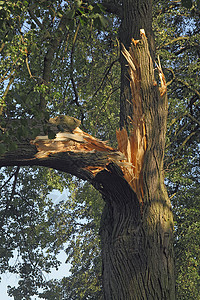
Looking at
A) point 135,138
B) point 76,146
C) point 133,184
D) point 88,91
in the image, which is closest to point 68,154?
point 76,146

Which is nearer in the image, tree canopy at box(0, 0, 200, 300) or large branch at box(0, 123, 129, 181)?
large branch at box(0, 123, 129, 181)

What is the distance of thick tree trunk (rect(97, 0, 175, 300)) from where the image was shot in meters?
4.68

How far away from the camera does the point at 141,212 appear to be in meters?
4.91

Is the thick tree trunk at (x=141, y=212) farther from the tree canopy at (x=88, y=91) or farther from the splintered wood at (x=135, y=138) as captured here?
the tree canopy at (x=88, y=91)

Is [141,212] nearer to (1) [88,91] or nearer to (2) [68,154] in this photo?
(2) [68,154]

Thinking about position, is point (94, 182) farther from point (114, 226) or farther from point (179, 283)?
point (179, 283)

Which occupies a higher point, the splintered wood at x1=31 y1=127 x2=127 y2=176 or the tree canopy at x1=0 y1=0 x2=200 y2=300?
the tree canopy at x1=0 y1=0 x2=200 y2=300

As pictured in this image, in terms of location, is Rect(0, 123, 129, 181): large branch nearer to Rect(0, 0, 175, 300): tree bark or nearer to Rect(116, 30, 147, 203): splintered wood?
Rect(0, 0, 175, 300): tree bark

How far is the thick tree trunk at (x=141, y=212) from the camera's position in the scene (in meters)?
4.68

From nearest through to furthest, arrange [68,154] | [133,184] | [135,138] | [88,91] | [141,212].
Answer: [68,154], [141,212], [133,184], [135,138], [88,91]

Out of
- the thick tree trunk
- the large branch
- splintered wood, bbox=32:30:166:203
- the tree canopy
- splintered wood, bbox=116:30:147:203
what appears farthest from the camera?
the tree canopy

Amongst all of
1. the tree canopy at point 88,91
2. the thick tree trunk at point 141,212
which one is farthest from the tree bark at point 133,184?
the tree canopy at point 88,91

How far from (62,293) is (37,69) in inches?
647

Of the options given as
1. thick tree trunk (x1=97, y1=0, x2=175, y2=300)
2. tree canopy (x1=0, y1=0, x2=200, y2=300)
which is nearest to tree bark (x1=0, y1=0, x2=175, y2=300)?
thick tree trunk (x1=97, y1=0, x2=175, y2=300)
